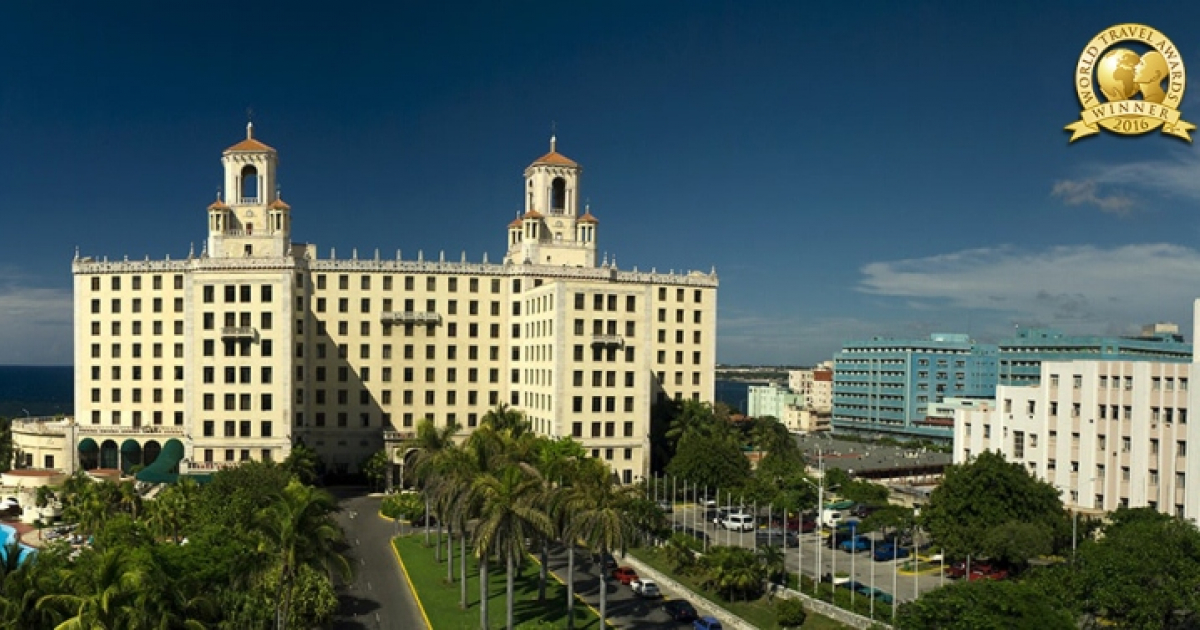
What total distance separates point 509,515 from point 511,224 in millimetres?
75801

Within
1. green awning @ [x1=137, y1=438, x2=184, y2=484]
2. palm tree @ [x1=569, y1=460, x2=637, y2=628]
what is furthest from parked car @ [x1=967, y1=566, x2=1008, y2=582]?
green awning @ [x1=137, y1=438, x2=184, y2=484]

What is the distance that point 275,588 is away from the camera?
49.9 m

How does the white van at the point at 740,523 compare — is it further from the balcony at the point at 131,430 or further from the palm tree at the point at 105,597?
the balcony at the point at 131,430

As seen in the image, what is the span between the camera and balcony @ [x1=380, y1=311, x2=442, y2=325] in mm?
116375

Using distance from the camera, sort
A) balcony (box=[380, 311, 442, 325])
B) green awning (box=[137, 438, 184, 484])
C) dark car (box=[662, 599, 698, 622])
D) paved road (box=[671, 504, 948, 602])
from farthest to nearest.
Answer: balcony (box=[380, 311, 442, 325])
green awning (box=[137, 438, 184, 484])
paved road (box=[671, 504, 948, 602])
dark car (box=[662, 599, 698, 622])

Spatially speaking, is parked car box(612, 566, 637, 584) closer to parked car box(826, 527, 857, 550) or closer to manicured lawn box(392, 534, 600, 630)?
manicured lawn box(392, 534, 600, 630)

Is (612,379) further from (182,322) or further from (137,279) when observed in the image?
(137,279)

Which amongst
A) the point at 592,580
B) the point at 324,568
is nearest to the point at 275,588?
the point at 324,568

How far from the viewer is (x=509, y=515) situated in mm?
52438

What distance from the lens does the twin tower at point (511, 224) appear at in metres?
115

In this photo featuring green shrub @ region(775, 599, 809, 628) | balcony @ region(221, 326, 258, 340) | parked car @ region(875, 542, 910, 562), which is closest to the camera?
green shrub @ region(775, 599, 809, 628)

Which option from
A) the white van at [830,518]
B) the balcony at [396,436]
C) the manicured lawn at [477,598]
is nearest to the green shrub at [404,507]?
the manicured lawn at [477,598]

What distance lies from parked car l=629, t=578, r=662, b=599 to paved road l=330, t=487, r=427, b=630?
50.0 feet

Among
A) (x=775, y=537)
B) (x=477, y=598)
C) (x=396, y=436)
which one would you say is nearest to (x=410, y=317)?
(x=396, y=436)
